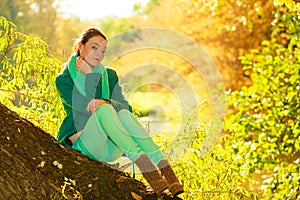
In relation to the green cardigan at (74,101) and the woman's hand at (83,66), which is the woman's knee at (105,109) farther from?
the woman's hand at (83,66)

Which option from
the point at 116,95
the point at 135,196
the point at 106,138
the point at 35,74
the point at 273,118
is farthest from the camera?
the point at 273,118

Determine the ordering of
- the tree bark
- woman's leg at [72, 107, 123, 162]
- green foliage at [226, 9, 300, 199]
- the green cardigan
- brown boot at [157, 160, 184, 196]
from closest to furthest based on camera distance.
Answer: the tree bark
brown boot at [157, 160, 184, 196]
woman's leg at [72, 107, 123, 162]
the green cardigan
green foliage at [226, 9, 300, 199]

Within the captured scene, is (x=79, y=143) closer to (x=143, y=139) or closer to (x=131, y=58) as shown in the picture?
(x=143, y=139)

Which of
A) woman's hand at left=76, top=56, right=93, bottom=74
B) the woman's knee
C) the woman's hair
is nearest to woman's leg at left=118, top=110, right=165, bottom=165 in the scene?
the woman's knee

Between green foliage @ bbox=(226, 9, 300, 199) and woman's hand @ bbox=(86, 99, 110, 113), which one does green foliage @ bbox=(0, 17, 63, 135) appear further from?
green foliage @ bbox=(226, 9, 300, 199)

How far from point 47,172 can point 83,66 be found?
764 mm

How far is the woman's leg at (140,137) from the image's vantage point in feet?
10.1

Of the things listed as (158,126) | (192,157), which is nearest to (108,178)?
(192,157)

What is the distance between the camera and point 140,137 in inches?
123

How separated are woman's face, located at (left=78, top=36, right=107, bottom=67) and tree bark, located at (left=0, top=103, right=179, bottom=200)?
57 centimetres

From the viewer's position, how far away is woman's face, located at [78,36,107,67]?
3.41 m

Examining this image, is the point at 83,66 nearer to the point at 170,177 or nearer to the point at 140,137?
the point at 140,137

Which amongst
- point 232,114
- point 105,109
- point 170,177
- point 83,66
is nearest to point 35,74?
point 83,66

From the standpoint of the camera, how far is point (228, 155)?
14.1 feet
